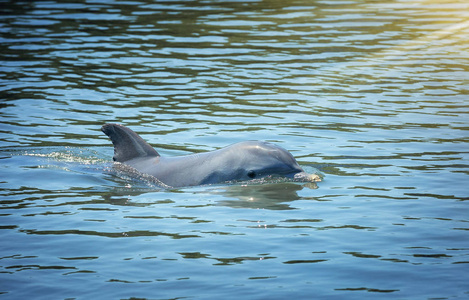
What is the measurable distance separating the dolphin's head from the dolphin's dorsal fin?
1.45 metres

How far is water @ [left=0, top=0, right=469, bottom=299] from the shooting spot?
287 inches

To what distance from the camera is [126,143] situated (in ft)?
36.9

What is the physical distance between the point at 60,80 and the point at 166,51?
3.76 metres

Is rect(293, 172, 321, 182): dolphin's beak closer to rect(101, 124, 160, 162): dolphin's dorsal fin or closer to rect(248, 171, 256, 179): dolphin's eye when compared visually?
rect(248, 171, 256, 179): dolphin's eye

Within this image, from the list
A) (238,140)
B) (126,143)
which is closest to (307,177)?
(126,143)

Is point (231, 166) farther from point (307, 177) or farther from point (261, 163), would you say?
point (307, 177)

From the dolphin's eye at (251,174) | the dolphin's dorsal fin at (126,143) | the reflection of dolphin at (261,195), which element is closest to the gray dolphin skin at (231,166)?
the dolphin's eye at (251,174)

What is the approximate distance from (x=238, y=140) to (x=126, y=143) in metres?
2.46

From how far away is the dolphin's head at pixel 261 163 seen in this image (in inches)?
400

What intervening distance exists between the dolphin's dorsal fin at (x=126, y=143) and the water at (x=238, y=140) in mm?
366

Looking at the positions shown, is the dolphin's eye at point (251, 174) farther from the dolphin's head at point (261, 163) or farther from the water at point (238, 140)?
the water at point (238, 140)

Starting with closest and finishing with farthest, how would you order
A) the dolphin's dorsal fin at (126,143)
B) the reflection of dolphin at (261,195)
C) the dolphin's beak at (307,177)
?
the reflection of dolphin at (261,195)
the dolphin's beak at (307,177)
the dolphin's dorsal fin at (126,143)

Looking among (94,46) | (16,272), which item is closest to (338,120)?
(16,272)

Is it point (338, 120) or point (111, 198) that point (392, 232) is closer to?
point (111, 198)
